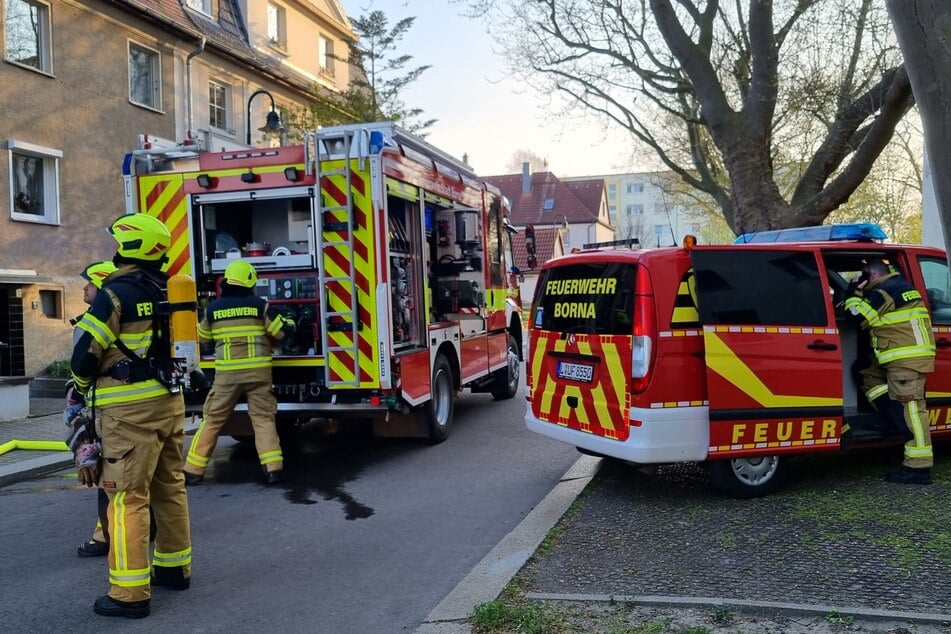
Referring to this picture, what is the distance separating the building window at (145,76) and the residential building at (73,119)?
2 centimetres

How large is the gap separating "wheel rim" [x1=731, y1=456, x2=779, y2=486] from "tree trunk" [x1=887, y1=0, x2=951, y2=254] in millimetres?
2834

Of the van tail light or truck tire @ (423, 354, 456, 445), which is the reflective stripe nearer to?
the van tail light

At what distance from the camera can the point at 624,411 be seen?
217 inches

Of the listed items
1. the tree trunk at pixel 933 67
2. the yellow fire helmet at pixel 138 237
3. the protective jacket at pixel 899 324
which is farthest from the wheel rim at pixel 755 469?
the yellow fire helmet at pixel 138 237

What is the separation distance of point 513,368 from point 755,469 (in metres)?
6.43

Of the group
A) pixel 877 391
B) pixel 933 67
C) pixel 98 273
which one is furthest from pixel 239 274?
pixel 933 67

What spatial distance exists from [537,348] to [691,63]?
28.5 ft

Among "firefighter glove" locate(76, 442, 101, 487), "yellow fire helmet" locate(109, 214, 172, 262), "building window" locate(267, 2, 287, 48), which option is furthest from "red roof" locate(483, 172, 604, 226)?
"firefighter glove" locate(76, 442, 101, 487)

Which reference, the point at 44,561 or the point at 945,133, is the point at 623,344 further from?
the point at 44,561

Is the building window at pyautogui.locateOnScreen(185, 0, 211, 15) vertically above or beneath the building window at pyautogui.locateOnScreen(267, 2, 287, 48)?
beneath

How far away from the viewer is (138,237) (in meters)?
4.31

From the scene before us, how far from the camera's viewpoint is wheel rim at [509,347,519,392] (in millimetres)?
11859

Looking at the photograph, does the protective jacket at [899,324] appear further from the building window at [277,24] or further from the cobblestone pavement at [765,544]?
the building window at [277,24]

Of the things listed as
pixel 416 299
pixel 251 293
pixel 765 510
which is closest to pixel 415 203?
pixel 416 299
